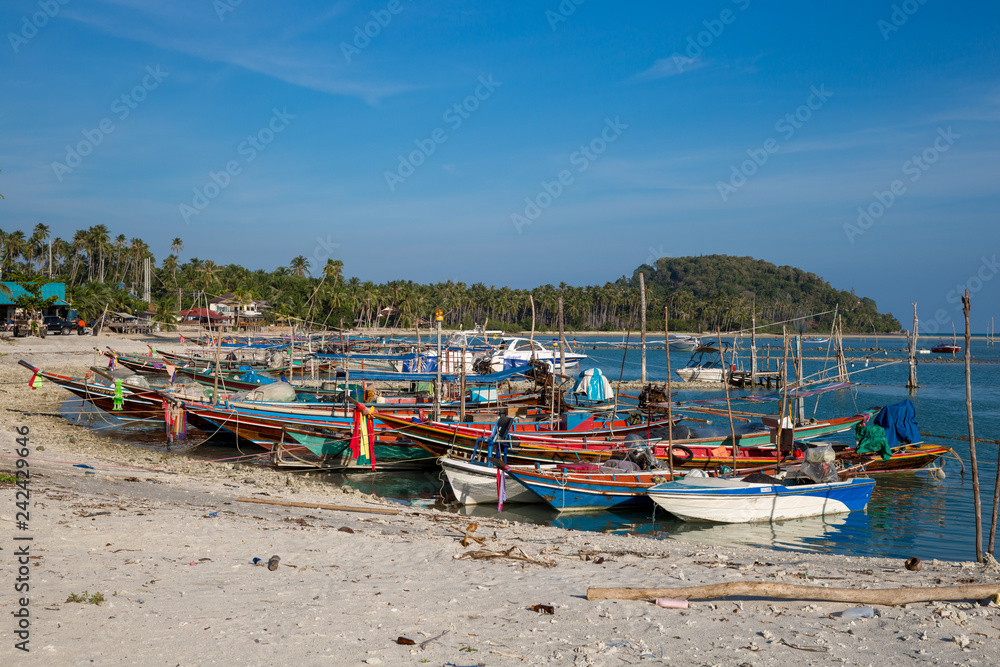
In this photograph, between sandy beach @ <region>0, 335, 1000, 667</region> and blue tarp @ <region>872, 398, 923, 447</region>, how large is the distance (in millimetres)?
8956

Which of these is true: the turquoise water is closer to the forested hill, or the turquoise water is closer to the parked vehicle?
the parked vehicle

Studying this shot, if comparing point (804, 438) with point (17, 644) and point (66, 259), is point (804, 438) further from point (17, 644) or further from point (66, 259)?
point (66, 259)

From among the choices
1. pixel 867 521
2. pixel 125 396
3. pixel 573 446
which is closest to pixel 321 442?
pixel 573 446

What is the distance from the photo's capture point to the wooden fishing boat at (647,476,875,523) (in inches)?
598

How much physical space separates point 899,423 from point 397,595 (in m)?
17.1

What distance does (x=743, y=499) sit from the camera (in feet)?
50.7

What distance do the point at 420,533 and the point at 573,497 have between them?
5403 millimetres

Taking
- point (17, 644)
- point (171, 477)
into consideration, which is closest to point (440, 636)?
point (17, 644)

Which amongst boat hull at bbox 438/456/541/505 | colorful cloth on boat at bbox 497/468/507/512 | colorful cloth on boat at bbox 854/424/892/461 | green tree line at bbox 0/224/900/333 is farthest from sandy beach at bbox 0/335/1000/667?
green tree line at bbox 0/224/900/333

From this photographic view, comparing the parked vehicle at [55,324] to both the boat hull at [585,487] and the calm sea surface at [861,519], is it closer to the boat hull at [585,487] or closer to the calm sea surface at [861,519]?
the calm sea surface at [861,519]

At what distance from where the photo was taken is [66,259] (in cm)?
9712

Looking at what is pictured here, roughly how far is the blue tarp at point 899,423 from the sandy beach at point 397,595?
8956 millimetres

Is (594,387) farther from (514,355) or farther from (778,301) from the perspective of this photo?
(778,301)

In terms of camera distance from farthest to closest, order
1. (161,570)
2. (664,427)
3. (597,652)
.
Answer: (664,427)
(161,570)
(597,652)
